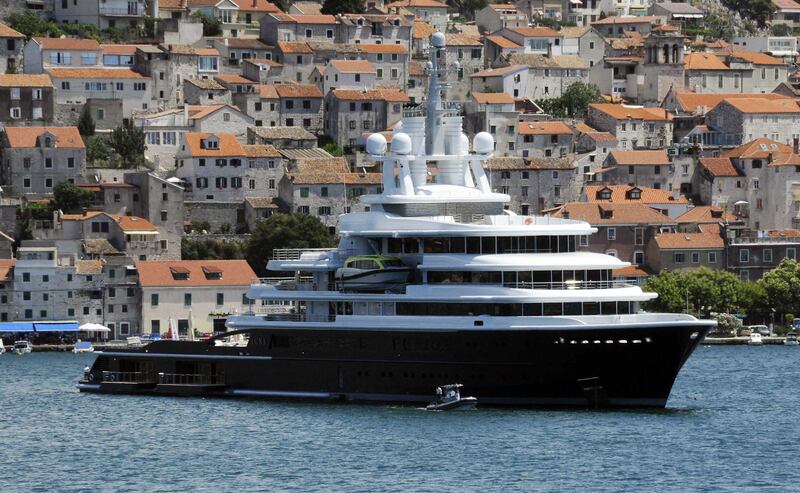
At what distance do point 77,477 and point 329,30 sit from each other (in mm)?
82300

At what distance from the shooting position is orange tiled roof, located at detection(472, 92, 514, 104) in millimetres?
134375

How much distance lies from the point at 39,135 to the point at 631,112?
36265mm

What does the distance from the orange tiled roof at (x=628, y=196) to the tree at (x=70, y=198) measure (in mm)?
25711

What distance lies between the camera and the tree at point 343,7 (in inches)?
5886

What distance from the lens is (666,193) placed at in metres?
126

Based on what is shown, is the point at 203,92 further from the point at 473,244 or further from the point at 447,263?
the point at 447,263

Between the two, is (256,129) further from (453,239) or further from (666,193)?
(453,239)

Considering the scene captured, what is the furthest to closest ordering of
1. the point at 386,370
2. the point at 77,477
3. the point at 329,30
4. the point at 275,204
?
1. the point at 329,30
2. the point at 275,204
3. the point at 386,370
4. the point at 77,477

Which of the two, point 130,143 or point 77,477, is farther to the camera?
point 130,143

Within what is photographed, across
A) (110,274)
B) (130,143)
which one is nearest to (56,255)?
(110,274)

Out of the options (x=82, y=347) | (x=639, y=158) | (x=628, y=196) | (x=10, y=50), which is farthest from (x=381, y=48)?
(x=82, y=347)

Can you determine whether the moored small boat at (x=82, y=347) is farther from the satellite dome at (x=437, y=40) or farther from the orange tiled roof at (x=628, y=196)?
the satellite dome at (x=437, y=40)

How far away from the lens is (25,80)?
127 metres

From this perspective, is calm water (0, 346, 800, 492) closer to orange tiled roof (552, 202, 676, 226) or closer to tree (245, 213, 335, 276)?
tree (245, 213, 335, 276)
